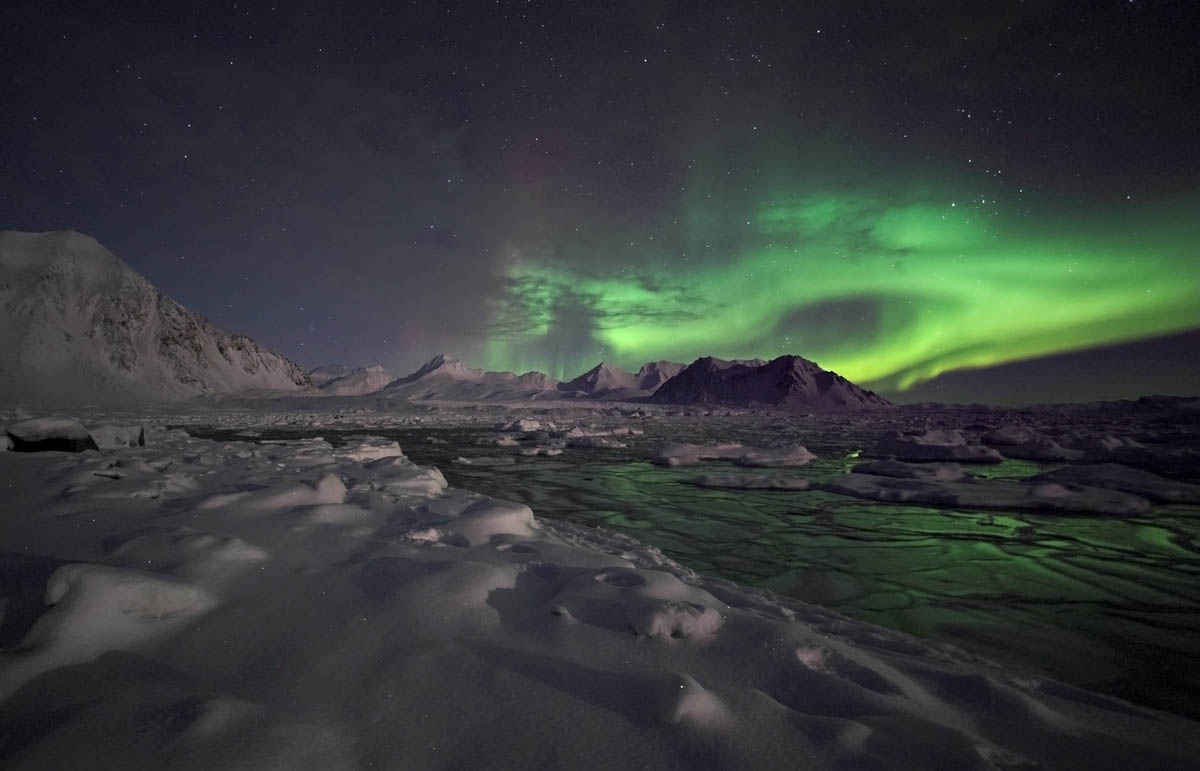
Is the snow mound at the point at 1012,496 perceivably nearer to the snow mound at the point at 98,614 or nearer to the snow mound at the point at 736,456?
the snow mound at the point at 736,456

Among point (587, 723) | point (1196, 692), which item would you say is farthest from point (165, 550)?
point (1196, 692)

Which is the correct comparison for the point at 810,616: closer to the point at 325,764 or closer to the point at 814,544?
the point at 814,544

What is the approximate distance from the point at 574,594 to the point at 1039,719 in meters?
2.09

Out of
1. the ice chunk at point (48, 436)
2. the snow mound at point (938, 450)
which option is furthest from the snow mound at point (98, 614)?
the snow mound at point (938, 450)

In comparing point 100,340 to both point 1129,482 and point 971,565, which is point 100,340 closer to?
point 971,565

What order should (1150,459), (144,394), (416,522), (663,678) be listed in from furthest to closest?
1. (144,394)
2. (1150,459)
3. (416,522)
4. (663,678)

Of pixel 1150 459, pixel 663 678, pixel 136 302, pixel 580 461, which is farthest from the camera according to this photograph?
pixel 136 302

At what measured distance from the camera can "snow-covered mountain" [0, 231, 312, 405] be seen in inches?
2361

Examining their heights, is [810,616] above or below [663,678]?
below

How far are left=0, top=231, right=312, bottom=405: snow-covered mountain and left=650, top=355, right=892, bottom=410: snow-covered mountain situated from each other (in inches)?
4226

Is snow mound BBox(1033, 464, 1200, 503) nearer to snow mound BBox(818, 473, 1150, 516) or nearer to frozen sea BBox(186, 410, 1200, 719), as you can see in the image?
frozen sea BBox(186, 410, 1200, 719)

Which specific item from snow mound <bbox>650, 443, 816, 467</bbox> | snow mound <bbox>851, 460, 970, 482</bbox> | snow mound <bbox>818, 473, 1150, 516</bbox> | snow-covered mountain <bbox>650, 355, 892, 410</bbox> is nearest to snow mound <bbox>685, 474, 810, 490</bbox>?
snow mound <bbox>818, 473, 1150, 516</bbox>

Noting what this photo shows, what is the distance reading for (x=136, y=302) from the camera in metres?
78.6

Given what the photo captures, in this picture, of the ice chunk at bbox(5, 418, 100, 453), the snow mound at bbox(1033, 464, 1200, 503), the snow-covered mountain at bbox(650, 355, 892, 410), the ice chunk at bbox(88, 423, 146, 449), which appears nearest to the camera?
the ice chunk at bbox(5, 418, 100, 453)
